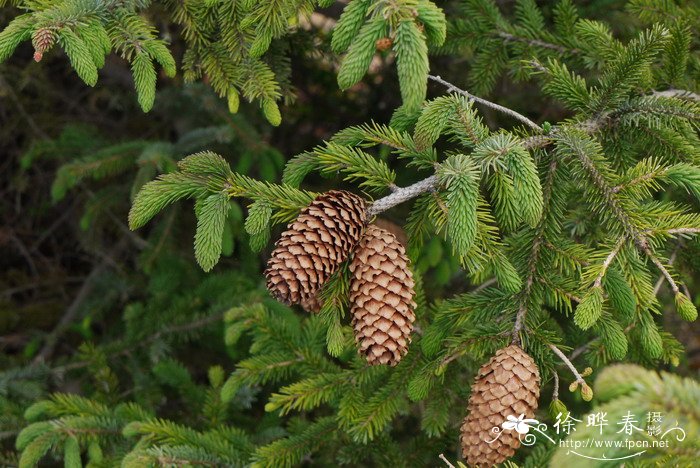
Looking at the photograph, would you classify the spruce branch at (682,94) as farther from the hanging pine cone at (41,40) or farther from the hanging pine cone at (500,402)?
the hanging pine cone at (41,40)

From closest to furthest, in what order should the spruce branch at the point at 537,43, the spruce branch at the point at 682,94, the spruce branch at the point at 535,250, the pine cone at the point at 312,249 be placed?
the pine cone at the point at 312,249
the spruce branch at the point at 535,250
the spruce branch at the point at 682,94
the spruce branch at the point at 537,43

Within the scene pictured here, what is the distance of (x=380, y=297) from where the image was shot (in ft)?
4.87

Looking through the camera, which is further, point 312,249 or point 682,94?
point 682,94

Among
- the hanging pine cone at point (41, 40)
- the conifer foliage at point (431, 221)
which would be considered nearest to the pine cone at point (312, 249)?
the conifer foliage at point (431, 221)

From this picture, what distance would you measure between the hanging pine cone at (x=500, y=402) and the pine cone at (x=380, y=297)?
227 mm

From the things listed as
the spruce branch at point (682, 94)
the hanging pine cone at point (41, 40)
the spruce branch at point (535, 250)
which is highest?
the hanging pine cone at point (41, 40)

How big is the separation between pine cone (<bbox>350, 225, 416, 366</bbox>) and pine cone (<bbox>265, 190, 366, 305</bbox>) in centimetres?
5

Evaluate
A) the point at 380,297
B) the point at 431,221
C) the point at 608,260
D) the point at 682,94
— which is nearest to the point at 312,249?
the point at 380,297

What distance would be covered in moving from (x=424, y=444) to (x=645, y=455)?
4.54ft

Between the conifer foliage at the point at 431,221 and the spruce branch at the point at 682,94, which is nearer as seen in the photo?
the conifer foliage at the point at 431,221

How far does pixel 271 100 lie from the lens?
195 centimetres

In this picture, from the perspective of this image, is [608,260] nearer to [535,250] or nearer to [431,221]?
[535,250]

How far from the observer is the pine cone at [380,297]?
1.48 meters

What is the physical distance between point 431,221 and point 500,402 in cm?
48
